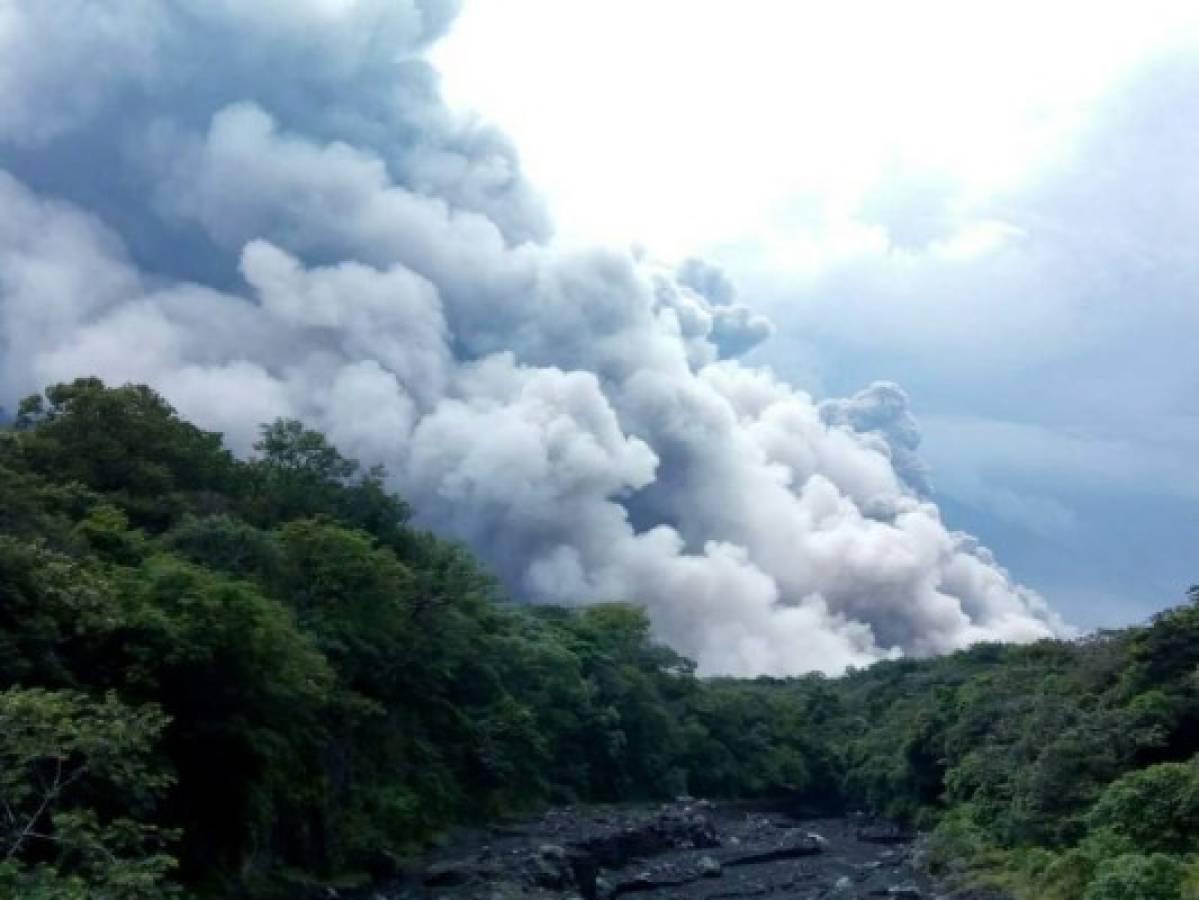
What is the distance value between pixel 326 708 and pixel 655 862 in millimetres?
10786

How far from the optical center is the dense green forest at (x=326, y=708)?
19.2m

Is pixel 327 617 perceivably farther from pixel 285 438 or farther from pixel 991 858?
pixel 991 858

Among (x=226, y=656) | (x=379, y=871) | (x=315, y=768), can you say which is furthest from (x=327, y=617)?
(x=226, y=656)

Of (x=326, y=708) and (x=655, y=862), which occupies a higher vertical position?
(x=326, y=708)

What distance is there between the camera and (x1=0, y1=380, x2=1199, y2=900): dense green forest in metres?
19.2

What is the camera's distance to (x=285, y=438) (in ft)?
137

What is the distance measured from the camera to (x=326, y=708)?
32.5 m

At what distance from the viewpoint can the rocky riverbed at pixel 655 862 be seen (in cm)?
3098

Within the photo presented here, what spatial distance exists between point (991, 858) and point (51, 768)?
839 inches

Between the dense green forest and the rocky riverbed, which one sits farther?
the rocky riverbed

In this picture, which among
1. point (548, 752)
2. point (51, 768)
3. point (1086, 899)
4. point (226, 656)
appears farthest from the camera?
point (548, 752)

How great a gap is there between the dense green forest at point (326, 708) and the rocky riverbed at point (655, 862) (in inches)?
67.6

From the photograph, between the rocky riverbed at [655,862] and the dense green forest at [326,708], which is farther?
the rocky riverbed at [655,862]

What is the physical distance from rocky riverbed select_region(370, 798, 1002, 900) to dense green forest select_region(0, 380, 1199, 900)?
172 cm
